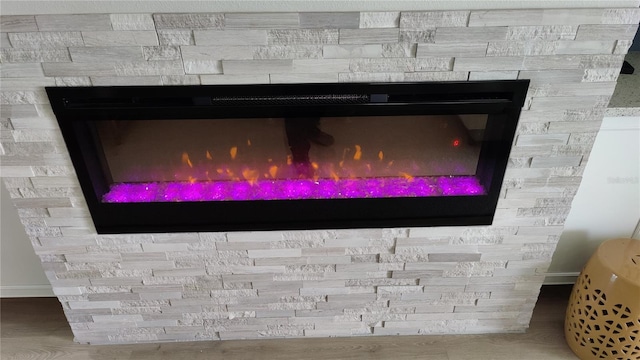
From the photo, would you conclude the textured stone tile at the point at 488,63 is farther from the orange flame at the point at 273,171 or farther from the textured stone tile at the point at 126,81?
the textured stone tile at the point at 126,81

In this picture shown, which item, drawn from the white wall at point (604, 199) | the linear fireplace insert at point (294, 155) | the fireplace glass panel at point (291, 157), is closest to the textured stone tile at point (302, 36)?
the linear fireplace insert at point (294, 155)

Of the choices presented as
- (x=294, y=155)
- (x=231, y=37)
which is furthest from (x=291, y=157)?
(x=231, y=37)

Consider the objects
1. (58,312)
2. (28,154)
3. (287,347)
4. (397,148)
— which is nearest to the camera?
(28,154)

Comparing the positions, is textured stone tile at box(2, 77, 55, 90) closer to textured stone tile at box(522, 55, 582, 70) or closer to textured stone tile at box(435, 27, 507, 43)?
textured stone tile at box(435, 27, 507, 43)

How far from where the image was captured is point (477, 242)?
4.77 ft

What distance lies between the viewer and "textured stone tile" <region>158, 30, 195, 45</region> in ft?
3.61

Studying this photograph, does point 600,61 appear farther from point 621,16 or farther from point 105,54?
point 105,54

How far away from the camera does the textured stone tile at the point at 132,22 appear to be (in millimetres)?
1074

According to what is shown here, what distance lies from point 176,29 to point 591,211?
4.40 feet

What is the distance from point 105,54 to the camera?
1121mm

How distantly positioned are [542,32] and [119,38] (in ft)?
3.06

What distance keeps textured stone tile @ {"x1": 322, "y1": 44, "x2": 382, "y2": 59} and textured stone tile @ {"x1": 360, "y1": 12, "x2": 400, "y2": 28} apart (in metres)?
0.05

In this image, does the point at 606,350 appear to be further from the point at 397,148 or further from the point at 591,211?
the point at 397,148

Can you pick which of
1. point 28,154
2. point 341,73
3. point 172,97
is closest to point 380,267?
point 341,73
